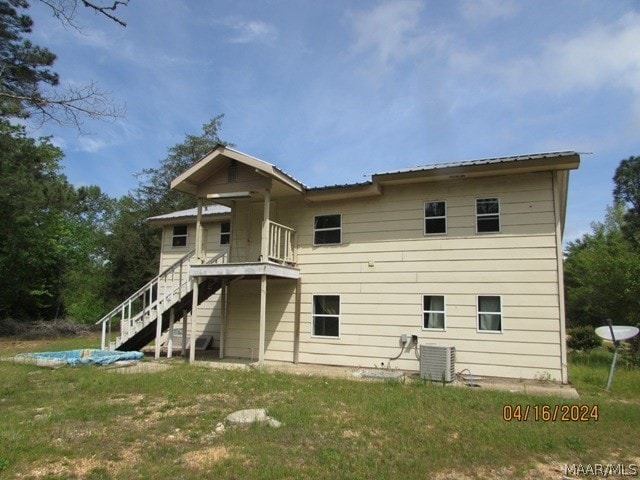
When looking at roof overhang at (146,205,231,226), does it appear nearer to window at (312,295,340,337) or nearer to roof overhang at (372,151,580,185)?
window at (312,295,340,337)

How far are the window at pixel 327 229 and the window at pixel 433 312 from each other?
3.00 meters

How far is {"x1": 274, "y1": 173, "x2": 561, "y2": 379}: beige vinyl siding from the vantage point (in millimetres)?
10383

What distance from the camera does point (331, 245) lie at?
12.9m

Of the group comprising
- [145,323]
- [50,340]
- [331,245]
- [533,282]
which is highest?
[331,245]

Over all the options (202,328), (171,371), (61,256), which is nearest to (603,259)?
(202,328)

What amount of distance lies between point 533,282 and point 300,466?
770 cm

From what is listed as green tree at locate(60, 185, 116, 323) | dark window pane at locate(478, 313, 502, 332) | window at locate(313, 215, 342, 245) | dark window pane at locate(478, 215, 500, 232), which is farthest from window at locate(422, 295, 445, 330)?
green tree at locate(60, 185, 116, 323)

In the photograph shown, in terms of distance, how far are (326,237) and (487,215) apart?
4.41m

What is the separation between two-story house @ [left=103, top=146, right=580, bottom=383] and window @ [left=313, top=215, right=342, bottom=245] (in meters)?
0.03

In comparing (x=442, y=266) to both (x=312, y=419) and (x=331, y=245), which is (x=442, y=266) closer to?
(x=331, y=245)

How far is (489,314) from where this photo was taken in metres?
10.8

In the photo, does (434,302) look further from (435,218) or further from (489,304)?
(435,218)

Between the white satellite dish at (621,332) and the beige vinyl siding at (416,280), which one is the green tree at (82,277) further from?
the white satellite dish at (621,332)

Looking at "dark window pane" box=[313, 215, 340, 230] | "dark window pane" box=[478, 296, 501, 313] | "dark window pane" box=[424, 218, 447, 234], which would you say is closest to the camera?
"dark window pane" box=[478, 296, 501, 313]
